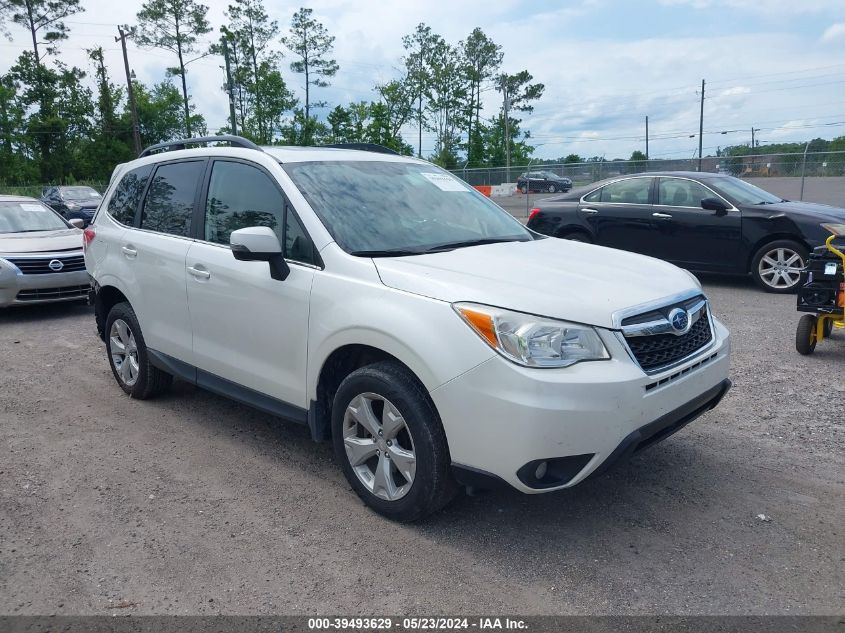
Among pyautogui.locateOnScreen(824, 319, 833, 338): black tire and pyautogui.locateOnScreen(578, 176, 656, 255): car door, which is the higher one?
pyautogui.locateOnScreen(578, 176, 656, 255): car door

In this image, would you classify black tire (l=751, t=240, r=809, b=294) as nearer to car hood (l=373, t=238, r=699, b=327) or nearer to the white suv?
the white suv

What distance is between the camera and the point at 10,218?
9.80 m

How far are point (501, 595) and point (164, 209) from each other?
11.5ft

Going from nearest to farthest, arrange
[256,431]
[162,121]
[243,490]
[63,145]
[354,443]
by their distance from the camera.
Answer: [354,443] < [243,490] < [256,431] < [63,145] < [162,121]

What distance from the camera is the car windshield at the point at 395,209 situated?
3682 mm

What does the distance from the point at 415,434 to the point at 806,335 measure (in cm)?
463

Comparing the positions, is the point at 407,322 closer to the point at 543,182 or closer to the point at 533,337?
the point at 533,337

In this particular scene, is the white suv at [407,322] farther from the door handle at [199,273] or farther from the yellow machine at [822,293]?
the yellow machine at [822,293]

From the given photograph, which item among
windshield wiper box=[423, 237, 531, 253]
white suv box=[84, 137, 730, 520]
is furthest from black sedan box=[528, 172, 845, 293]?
windshield wiper box=[423, 237, 531, 253]

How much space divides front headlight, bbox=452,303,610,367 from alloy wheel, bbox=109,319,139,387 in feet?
10.9

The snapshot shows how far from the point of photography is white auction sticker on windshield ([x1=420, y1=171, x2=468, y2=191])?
4.52m

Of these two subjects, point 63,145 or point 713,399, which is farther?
point 63,145

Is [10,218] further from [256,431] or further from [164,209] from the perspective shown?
[256,431]

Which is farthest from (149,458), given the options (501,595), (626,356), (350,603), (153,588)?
(626,356)
